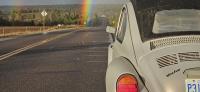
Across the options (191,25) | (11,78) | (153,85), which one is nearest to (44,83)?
(11,78)

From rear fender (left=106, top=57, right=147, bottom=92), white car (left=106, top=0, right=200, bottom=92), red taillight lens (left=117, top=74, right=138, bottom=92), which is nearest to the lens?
white car (left=106, top=0, right=200, bottom=92)

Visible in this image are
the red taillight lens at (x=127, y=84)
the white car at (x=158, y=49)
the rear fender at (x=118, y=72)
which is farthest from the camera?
the rear fender at (x=118, y=72)

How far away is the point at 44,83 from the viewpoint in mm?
11203

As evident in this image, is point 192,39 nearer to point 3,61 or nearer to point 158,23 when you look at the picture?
point 158,23

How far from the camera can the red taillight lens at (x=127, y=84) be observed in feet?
16.5

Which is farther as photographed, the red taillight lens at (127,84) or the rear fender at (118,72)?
the rear fender at (118,72)

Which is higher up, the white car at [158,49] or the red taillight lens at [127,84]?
the white car at [158,49]

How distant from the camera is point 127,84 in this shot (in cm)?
504

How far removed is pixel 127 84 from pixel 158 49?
Result: 0.71 metres

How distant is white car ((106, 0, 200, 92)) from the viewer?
490cm

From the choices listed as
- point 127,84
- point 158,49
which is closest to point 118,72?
point 127,84

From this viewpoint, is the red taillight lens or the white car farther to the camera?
the red taillight lens

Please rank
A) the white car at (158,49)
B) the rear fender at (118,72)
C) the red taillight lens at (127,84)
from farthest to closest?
1. the rear fender at (118,72)
2. the red taillight lens at (127,84)
3. the white car at (158,49)

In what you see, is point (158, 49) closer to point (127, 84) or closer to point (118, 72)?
point (118, 72)
